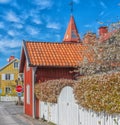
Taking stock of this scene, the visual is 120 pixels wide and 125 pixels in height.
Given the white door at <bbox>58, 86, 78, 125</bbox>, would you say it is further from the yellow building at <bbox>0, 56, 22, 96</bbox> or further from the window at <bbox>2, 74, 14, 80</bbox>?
the window at <bbox>2, 74, 14, 80</bbox>

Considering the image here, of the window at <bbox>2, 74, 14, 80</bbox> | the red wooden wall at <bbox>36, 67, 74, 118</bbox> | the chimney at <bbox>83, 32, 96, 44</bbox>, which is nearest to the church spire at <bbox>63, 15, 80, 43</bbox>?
the red wooden wall at <bbox>36, 67, 74, 118</bbox>

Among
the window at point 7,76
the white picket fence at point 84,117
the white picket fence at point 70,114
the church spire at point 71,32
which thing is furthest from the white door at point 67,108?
the window at point 7,76

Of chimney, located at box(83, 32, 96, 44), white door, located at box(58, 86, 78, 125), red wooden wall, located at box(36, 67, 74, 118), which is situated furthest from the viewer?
red wooden wall, located at box(36, 67, 74, 118)

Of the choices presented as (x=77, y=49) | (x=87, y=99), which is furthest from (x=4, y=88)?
(x=87, y=99)

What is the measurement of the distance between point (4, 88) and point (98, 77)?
6047 centimetres

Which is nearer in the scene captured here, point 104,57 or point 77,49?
point 104,57

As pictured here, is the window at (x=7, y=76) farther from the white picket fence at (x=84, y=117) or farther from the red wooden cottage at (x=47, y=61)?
the white picket fence at (x=84, y=117)

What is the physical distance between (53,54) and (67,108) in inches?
390

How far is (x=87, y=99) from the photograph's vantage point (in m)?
12.0

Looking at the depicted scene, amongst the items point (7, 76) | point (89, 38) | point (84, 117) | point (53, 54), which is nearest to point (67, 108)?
point (84, 117)

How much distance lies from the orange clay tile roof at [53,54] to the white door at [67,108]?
6.67m

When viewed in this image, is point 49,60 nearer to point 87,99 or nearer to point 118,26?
point 118,26

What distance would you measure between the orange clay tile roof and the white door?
667cm

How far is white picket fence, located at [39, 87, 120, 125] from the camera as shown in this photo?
10898mm
